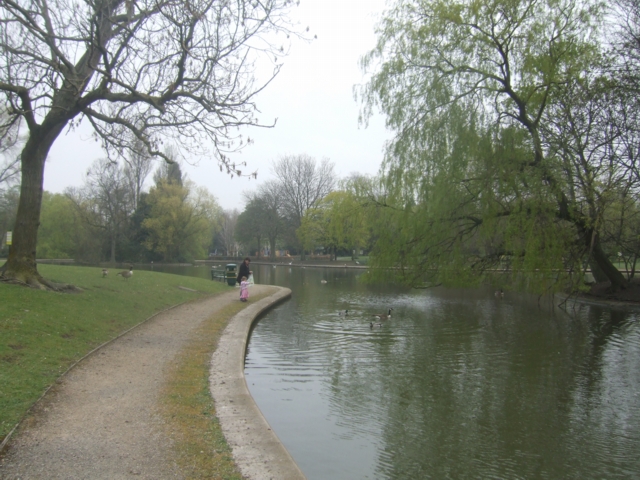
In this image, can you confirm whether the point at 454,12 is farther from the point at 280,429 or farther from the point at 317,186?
the point at 317,186

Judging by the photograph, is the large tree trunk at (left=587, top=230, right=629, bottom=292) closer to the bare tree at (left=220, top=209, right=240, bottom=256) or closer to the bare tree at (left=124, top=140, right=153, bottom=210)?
the bare tree at (left=124, top=140, right=153, bottom=210)

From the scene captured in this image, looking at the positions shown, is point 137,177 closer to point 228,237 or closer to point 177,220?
point 177,220

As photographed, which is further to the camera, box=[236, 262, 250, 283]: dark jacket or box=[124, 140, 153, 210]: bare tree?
box=[124, 140, 153, 210]: bare tree

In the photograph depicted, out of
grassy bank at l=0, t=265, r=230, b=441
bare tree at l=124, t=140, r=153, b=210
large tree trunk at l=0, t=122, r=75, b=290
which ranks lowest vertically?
grassy bank at l=0, t=265, r=230, b=441

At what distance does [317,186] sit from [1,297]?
196ft

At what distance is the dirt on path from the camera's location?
4461 mm

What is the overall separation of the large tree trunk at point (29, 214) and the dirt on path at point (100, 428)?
479cm

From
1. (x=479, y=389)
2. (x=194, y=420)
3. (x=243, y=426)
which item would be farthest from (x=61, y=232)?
(x=243, y=426)

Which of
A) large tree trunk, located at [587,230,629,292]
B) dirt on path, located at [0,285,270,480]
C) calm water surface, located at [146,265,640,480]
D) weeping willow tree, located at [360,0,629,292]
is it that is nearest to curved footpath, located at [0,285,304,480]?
dirt on path, located at [0,285,270,480]

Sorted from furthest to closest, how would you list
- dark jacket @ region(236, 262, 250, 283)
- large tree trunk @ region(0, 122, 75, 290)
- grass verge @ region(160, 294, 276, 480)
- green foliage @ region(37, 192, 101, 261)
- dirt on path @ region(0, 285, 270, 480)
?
green foliage @ region(37, 192, 101, 261) < dark jacket @ region(236, 262, 250, 283) < large tree trunk @ region(0, 122, 75, 290) < grass verge @ region(160, 294, 276, 480) < dirt on path @ region(0, 285, 270, 480)

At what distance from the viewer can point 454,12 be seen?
50.5ft

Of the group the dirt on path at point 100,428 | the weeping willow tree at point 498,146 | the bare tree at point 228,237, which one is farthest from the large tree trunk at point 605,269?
the bare tree at point 228,237

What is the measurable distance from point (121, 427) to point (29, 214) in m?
8.99

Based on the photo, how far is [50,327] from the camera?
9.27 m
